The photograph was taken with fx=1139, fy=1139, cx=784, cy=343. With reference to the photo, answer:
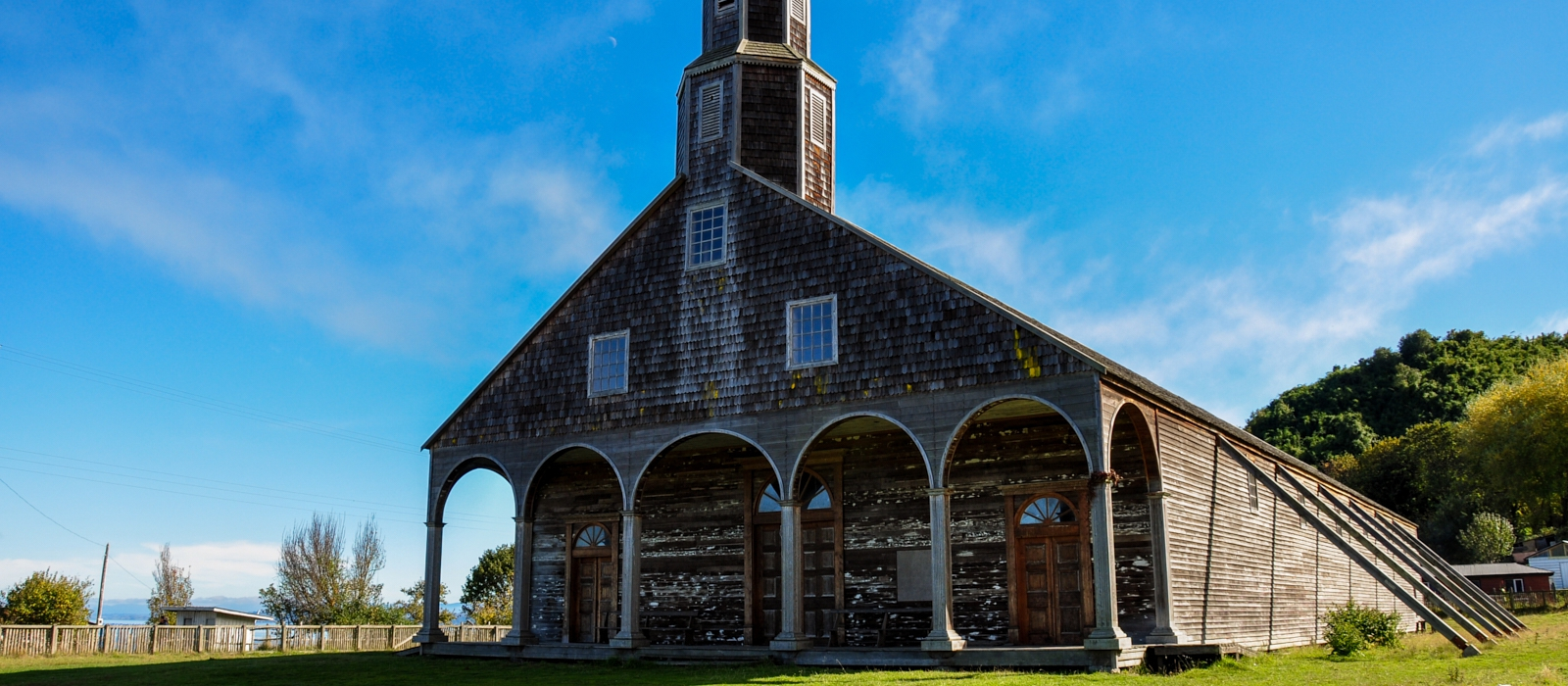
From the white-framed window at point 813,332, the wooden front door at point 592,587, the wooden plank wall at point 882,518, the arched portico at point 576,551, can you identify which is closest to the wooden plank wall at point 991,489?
the wooden plank wall at point 882,518

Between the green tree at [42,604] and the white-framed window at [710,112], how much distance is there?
95.5ft

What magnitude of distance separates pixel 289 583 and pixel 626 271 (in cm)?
4434

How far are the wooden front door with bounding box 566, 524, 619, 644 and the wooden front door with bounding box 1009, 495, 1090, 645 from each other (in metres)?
9.20

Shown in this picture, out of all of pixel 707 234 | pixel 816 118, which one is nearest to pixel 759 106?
pixel 816 118

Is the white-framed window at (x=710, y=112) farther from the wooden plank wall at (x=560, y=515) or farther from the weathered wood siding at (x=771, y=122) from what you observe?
the wooden plank wall at (x=560, y=515)

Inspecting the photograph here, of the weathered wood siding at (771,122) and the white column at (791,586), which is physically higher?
the weathered wood siding at (771,122)

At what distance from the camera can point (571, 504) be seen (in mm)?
26031

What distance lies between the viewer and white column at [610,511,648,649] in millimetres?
21094

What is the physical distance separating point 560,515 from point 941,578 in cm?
1117

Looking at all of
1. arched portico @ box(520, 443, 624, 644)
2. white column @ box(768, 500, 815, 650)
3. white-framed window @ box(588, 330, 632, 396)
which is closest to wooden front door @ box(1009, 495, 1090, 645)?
white column @ box(768, 500, 815, 650)

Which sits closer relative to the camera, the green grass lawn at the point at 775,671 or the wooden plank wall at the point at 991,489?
the green grass lawn at the point at 775,671

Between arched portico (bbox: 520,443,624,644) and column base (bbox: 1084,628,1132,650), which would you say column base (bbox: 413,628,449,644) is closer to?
arched portico (bbox: 520,443,624,644)

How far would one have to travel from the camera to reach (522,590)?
901 inches

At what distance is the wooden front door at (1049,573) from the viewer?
A: 1969 cm
